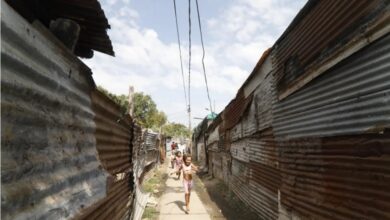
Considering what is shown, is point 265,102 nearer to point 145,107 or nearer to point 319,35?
point 319,35

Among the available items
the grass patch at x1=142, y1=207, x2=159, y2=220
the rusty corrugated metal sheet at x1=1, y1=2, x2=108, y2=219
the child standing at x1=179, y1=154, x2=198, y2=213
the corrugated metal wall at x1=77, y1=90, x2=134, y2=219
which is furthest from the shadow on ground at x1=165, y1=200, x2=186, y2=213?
the rusty corrugated metal sheet at x1=1, y1=2, x2=108, y2=219

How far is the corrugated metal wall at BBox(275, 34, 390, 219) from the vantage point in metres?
4.17

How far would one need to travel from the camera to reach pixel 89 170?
4.17 meters

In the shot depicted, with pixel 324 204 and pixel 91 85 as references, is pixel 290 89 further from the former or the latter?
pixel 91 85

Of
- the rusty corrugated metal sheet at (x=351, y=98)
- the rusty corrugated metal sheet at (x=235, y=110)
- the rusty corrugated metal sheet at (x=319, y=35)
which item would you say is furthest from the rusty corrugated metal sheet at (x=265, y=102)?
the rusty corrugated metal sheet at (x=351, y=98)

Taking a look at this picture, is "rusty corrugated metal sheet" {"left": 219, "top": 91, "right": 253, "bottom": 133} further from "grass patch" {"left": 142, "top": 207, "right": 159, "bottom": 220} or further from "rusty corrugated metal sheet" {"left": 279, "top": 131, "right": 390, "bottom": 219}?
"rusty corrugated metal sheet" {"left": 279, "top": 131, "right": 390, "bottom": 219}

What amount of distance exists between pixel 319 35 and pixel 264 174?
4825mm

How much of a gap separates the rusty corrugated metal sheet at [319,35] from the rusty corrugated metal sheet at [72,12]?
10.1 feet

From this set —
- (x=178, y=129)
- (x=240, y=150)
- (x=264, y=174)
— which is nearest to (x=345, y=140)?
(x=264, y=174)

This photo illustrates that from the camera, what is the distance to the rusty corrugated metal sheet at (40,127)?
2262 millimetres

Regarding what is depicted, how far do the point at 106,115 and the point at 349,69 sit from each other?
3.56 m

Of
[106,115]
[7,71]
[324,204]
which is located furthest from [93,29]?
[324,204]

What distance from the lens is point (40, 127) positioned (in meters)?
2.79

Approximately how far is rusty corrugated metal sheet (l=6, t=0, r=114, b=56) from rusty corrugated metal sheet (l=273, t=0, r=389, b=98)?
10.1 feet
